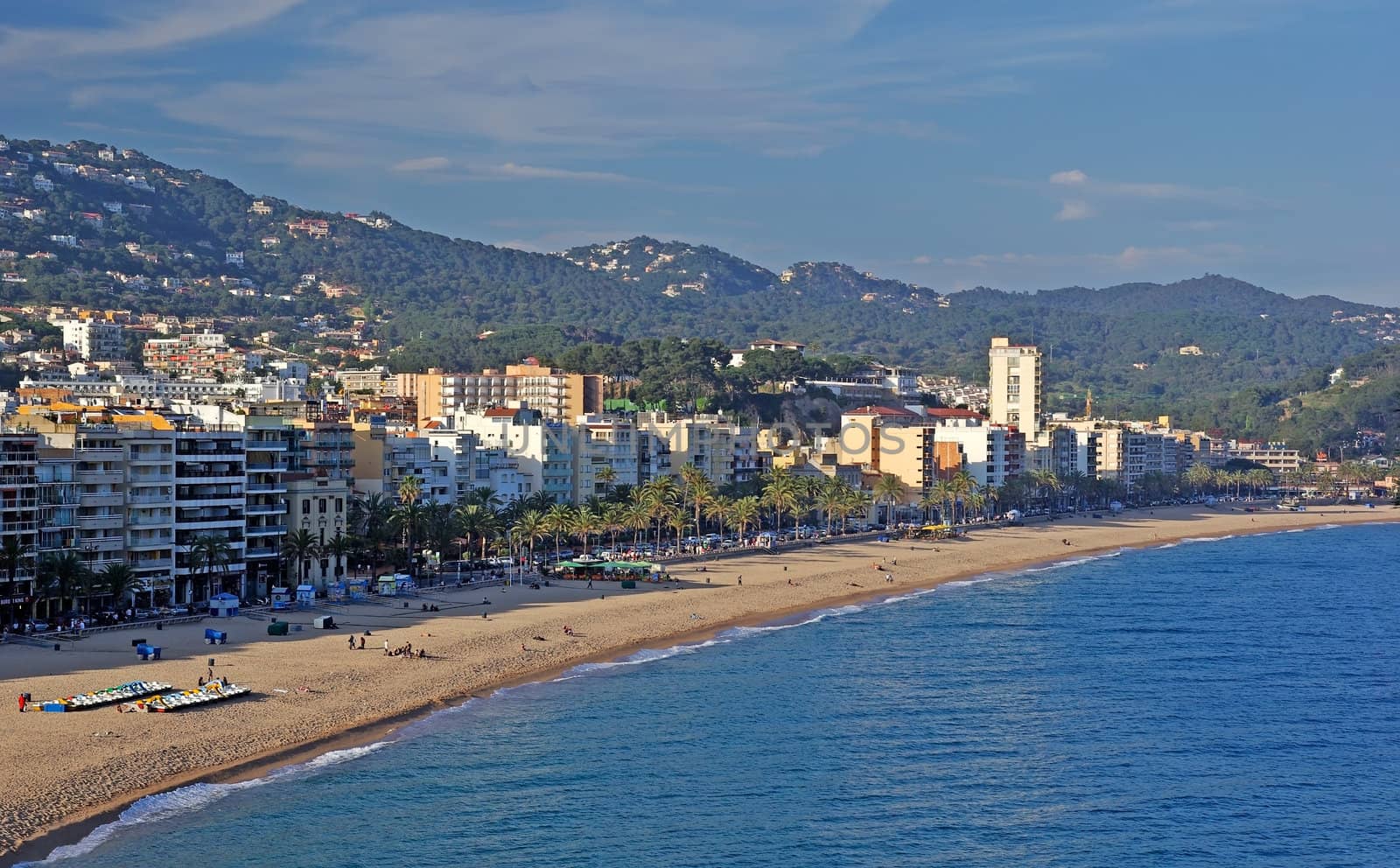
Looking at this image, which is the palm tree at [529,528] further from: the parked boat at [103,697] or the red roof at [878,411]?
the red roof at [878,411]

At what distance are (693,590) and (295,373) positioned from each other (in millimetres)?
103274

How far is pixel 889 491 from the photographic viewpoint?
439ft

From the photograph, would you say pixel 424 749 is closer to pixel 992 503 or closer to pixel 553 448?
pixel 553 448

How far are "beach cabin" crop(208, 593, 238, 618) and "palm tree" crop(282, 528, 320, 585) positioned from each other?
6.76m

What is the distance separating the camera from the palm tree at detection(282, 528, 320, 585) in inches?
2970

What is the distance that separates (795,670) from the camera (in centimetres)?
6350

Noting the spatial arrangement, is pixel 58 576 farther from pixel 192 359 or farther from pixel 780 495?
pixel 192 359

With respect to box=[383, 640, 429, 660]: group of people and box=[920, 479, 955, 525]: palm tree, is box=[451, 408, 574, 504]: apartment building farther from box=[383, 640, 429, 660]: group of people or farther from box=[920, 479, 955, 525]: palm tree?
box=[383, 640, 429, 660]: group of people

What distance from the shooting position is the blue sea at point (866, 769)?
3894 cm

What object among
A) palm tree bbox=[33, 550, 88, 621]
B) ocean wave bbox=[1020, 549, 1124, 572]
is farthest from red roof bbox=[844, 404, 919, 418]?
palm tree bbox=[33, 550, 88, 621]

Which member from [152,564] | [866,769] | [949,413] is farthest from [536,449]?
[949,413]

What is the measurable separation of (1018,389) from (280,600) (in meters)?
139

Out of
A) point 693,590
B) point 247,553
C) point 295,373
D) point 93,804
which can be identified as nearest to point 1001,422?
point 295,373

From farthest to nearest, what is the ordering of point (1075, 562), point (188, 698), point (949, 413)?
point (949, 413)
point (1075, 562)
point (188, 698)
